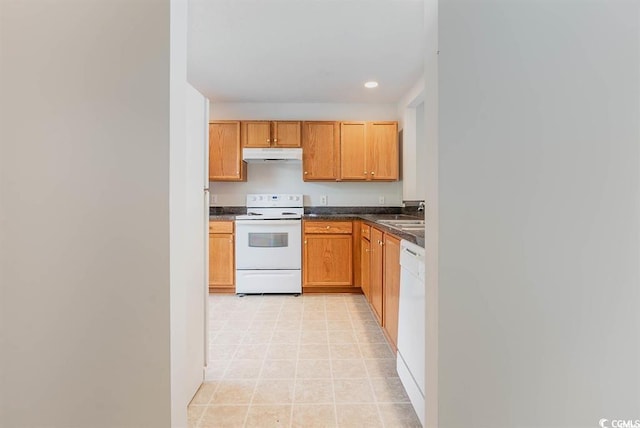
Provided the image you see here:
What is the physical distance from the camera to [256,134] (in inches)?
145

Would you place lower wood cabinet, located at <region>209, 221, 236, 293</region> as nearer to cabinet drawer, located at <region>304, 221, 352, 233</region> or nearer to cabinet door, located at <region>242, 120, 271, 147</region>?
cabinet drawer, located at <region>304, 221, 352, 233</region>

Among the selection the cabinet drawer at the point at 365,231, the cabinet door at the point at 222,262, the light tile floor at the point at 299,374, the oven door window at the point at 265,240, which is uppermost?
the cabinet drawer at the point at 365,231

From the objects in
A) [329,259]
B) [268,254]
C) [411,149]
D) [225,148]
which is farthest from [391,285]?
[225,148]

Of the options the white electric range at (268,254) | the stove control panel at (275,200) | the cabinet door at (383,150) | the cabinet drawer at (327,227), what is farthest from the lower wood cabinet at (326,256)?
the cabinet door at (383,150)

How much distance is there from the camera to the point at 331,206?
4.01 m

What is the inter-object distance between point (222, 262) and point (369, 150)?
2.24 metres

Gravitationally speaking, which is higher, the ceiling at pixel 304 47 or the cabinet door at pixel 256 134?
the ceiling at pixel 304 47

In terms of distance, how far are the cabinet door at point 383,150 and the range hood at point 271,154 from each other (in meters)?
0.91

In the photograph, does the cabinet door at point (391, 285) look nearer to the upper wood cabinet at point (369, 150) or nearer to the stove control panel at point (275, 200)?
the upper wood cabinet at point (369, 150)

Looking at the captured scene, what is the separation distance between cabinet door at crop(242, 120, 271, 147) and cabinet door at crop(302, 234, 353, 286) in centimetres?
131

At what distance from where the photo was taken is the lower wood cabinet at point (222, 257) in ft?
11.2
